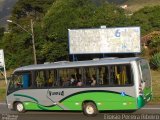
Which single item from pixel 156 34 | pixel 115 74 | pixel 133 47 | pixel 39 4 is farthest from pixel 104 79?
pixel 39 4

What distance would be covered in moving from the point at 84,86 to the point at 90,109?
1004mm

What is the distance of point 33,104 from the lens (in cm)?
2119

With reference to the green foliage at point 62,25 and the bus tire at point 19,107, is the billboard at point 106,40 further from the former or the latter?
the bus tire at point 19,107

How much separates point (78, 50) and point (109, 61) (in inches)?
885

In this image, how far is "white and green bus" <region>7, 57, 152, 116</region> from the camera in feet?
59.7

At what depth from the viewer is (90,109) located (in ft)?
62.7

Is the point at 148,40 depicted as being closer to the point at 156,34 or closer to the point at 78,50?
the point at 156,34

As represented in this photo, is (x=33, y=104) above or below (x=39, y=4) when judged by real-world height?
below

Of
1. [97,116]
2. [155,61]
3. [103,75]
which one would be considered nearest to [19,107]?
[97,116]

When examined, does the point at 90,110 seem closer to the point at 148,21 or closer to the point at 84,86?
the point at 84,86

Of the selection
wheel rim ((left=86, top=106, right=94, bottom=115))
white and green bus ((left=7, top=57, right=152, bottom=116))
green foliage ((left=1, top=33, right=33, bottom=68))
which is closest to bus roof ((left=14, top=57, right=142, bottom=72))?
white and green bus ((left=7, top=57, right=152, bottom=116))

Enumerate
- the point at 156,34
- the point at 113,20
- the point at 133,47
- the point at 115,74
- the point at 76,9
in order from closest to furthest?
1. the point at 115,74
2. the point at 133,47
3. the point at 156,34
4. the point at 113,20
5. the point at 76,9

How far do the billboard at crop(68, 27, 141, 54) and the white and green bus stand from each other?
1918 cm

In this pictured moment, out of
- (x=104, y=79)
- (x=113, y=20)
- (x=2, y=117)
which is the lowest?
(x=2, y=117)
